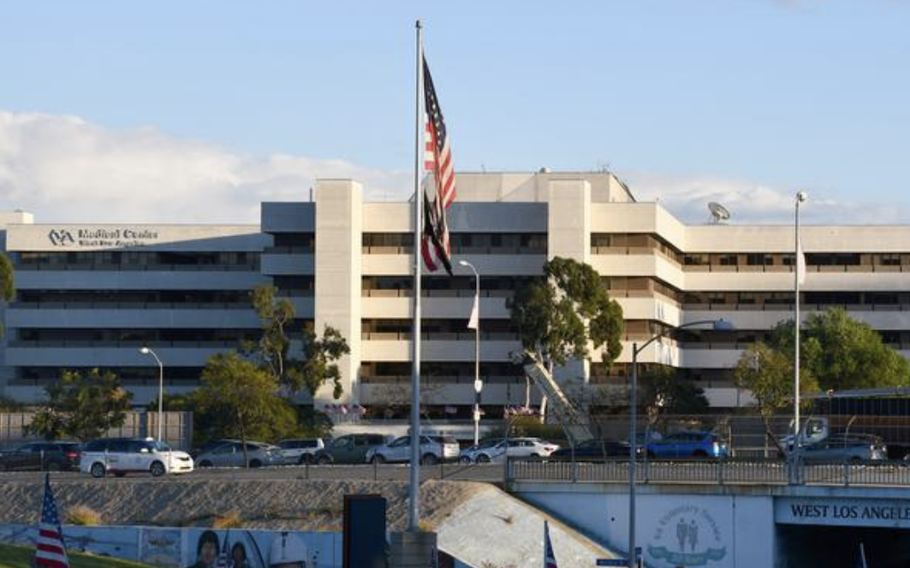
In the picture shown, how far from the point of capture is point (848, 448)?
6825 centimetres

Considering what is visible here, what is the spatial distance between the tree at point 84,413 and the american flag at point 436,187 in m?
59.1

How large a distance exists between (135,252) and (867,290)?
47211 mm

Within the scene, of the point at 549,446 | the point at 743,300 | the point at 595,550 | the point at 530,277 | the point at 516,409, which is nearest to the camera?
the point at 595,550

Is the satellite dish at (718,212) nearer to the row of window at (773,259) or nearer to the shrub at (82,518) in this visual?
the row of window at (773,259)

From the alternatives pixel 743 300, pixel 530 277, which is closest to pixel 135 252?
pixel 530 277

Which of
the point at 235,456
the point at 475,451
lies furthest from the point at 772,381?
the point at 235,456

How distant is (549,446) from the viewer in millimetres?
76500

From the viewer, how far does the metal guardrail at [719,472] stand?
54.7 metres

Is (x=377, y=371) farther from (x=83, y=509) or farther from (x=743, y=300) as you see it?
(x=83, y=509)

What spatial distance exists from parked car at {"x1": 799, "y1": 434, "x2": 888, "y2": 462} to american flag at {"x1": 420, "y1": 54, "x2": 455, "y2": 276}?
30533 millimetres

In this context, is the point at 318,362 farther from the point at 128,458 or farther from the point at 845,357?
the point at 128,458

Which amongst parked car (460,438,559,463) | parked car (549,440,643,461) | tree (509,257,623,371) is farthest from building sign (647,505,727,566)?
tree (509,257,623,371)

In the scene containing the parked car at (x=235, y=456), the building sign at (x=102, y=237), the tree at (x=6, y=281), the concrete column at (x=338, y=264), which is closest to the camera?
the parked car at (x=235, y=456)

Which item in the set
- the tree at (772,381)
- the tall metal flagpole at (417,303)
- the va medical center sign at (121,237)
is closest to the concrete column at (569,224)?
the tree at (772,381)
